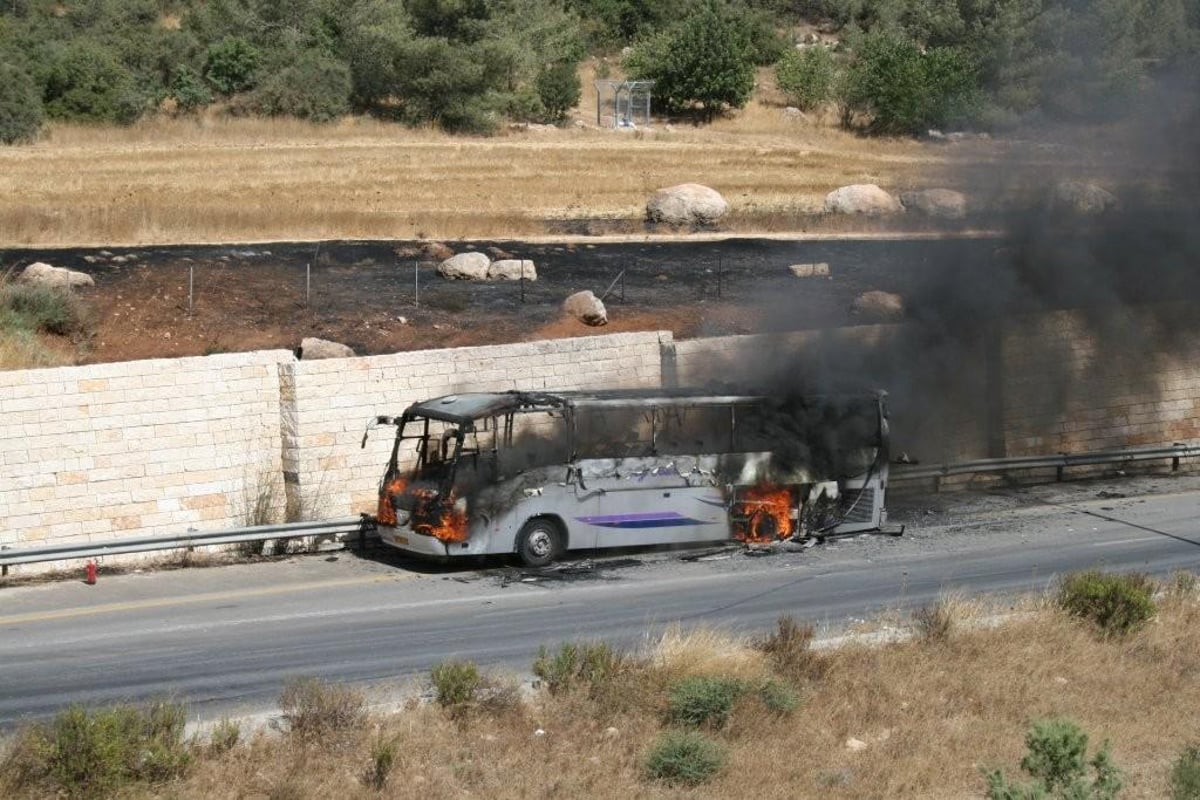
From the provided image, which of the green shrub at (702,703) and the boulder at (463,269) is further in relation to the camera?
the boulder at (463,269)

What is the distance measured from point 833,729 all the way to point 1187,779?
3.54 metres

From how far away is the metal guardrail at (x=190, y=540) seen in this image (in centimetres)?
1977

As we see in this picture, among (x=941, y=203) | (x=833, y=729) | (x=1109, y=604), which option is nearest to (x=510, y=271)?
(x=941, y=203)

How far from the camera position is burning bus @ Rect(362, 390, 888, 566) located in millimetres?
20797

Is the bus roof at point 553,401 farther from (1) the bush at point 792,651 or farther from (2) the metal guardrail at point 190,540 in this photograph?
(1) the bush at point 792,651

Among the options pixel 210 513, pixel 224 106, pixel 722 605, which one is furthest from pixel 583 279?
pixel 224 106

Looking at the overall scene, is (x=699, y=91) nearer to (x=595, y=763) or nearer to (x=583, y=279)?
(x=583, y=279)

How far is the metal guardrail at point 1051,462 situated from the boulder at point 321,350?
420 inches

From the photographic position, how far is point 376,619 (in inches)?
717

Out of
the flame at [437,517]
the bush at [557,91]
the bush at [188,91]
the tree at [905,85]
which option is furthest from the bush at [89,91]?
the flame at [437,517]

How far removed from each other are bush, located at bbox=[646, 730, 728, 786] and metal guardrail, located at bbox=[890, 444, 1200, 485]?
14747mm

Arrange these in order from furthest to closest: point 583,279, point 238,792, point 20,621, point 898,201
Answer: point 898,201 → point 583,279 → point 20,621 → point 238,792

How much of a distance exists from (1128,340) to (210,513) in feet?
63.5

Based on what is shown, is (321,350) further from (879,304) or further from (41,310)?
(879,304)
